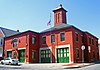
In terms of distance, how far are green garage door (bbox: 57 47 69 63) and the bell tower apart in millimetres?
10070

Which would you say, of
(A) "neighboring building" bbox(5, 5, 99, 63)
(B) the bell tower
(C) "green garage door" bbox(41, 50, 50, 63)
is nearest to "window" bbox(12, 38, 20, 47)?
(A) "neighboring building" bbox(5, 5, 99, 63)

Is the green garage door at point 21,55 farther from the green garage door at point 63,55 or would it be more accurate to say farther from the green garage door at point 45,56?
the green garage door at point 63,55

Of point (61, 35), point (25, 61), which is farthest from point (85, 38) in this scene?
point (25, 61)

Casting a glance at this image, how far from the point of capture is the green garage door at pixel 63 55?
112 ft

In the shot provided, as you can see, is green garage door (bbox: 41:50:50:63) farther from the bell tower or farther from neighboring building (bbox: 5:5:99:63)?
the bell tower

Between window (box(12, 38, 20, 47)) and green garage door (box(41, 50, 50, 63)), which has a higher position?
window (box(12, 38, 20, 47))

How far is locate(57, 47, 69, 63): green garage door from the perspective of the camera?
1348 inches

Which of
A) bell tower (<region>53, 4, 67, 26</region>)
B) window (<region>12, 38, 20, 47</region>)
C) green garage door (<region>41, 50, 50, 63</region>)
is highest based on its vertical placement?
bell tower (<region>53, 4, 67, 26</region>)

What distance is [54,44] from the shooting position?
121 ft

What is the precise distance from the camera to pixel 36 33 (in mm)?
40312

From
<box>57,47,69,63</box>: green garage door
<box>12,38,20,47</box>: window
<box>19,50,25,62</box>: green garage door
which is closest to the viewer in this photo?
<box>57,47,69,63</box>: green garage door

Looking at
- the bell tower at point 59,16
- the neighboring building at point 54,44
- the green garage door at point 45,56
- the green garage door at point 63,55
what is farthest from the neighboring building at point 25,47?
the bell tower at point 59,16

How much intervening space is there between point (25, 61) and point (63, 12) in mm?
15825

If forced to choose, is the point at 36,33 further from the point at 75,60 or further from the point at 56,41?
the point at 75,60
